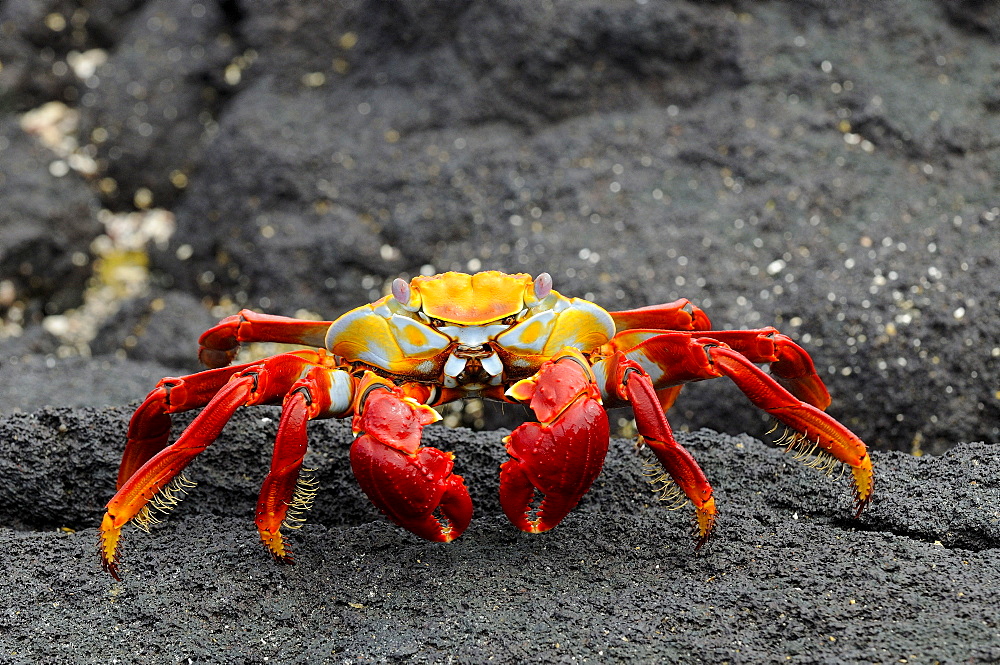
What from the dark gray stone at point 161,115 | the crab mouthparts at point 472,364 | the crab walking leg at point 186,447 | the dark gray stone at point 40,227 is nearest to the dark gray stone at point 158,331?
the dark gray stone at point 40,227

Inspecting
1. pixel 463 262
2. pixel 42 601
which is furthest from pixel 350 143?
pixel 42 601

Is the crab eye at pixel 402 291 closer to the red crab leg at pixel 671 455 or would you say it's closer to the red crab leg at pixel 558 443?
the red crab leg at pixel 558 443

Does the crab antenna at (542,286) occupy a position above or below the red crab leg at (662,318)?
above

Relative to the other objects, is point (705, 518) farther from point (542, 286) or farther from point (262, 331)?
point (262, 331)

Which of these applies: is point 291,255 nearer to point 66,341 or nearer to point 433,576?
point 66,341

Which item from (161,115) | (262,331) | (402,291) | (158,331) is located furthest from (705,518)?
(161,115)

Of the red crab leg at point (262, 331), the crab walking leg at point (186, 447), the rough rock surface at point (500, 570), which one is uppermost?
the crab walking leg at point (186, 447)

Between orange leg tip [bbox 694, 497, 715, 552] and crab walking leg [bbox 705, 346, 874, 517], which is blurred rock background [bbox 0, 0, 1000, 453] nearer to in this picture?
crab walking leg [bbox 705, 346, 874, 517]
